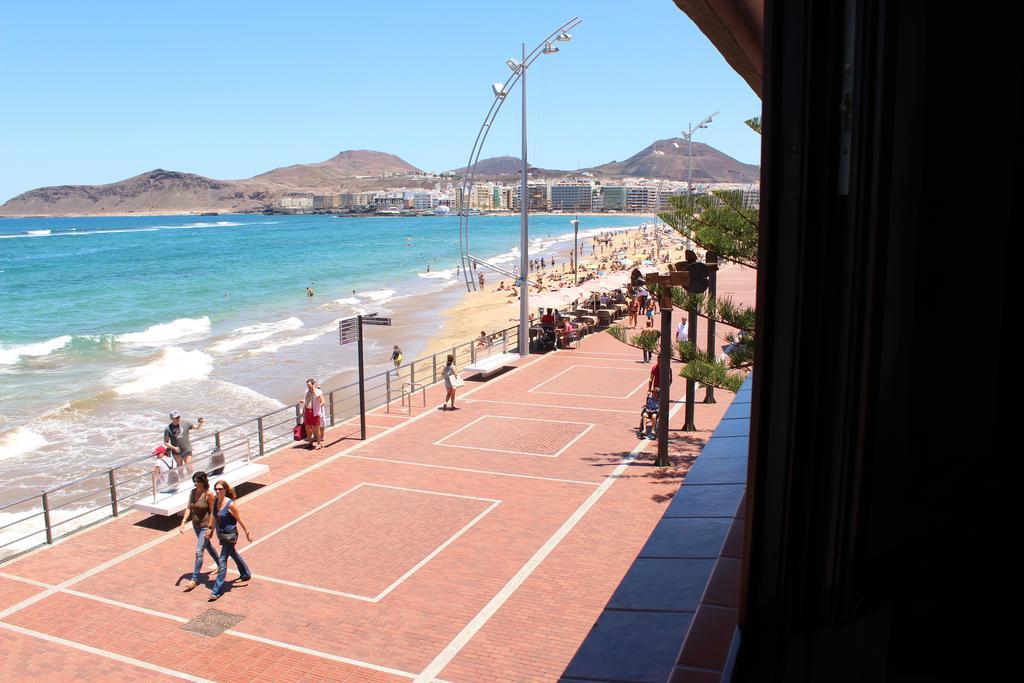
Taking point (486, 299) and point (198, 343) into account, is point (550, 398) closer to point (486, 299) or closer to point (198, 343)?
point (198, 343)

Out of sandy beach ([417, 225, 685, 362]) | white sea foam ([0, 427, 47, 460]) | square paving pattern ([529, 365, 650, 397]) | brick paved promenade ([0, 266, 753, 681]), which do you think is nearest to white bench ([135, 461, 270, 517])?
brick paved promenade ([0, 266, 753, 681])

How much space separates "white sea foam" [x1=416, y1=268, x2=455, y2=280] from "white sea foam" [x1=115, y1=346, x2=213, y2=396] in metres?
36.3

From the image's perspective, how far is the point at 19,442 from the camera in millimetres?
18812

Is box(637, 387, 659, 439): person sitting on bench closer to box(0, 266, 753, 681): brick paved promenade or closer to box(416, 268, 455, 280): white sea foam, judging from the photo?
box(0, 266, 753, 681): brick paved promenade

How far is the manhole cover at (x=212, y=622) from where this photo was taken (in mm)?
7961

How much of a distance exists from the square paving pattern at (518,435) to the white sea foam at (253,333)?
2038cm

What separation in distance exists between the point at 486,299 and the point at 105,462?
106 feet

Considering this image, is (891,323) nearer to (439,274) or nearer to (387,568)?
(387,568)

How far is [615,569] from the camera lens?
9.01 meters

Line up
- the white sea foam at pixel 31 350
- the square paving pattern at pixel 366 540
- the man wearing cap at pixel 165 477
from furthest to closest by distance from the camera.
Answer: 1. the white sea foam at pixel 31 350
2. the man wearing cap at pixel 165 477
3. the square paving pattern at pixel 366 540

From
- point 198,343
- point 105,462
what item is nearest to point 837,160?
point 105,462

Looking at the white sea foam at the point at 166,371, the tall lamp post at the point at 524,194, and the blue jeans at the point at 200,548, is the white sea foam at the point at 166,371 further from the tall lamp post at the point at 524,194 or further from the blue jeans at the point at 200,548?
the blue jeans at the point at 200,548

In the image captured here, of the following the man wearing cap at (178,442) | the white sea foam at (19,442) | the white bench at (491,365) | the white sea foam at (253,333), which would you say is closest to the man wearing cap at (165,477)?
the man wearing cap at (178,442)

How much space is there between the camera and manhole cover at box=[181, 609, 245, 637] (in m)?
7.96
